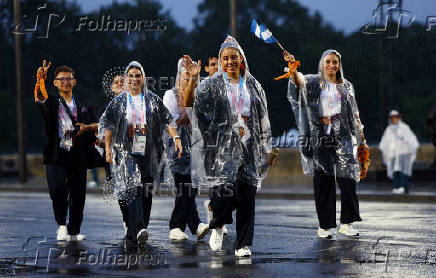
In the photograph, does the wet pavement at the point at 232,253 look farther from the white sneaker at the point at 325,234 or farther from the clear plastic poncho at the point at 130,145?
the clear plastic poncho at the point at 130,145

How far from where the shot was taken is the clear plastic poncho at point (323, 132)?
11586mm

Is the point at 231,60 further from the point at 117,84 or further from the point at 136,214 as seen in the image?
the point at 117,84

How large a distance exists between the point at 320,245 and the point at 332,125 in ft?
4.96

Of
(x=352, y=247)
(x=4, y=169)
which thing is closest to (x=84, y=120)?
(x=352, y=247)

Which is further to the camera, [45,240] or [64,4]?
[64,4]

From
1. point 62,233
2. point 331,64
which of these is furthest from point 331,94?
point 62,233

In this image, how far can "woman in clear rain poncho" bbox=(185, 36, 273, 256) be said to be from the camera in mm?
9844

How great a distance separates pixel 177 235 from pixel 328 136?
1.89 m

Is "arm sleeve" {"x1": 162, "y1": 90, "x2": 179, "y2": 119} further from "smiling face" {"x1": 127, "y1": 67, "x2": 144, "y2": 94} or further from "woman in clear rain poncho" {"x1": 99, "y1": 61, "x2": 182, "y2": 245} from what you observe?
"smiling face" {"x1": 127, "y1": 67, "x2": 144, "y2": 94}

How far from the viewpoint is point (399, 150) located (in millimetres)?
22156

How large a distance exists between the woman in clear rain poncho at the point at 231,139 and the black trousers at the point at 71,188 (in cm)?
206

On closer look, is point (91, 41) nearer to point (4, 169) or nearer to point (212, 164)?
point (4, 169)

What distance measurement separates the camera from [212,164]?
32.7ft

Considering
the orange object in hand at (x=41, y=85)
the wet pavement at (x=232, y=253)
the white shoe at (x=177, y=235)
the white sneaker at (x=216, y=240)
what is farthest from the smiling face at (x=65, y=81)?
the white sneaker at (x=216, y=240)
